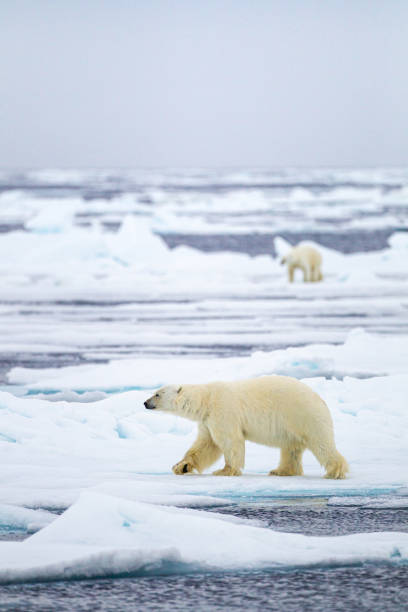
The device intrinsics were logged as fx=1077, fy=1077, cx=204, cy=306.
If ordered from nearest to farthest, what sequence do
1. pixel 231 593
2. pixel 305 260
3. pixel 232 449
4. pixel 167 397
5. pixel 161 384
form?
pixel 231 593, pixel 232 449, pixel 167 397, pixel 161 384, pixel 305 260

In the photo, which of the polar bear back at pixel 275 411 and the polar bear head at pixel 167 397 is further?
the polar bear head at pixel 167 397

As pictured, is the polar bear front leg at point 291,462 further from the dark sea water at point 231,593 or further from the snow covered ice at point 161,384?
the dark sea water at point 231,593

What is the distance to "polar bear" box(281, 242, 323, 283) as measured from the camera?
50.2ft

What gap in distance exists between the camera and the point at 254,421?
15.0 ft

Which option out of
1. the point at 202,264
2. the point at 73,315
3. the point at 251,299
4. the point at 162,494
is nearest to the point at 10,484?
the point at 162,494

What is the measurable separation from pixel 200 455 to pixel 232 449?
19 centimetres

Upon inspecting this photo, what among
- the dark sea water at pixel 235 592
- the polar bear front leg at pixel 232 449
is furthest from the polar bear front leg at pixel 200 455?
the dark sea water at pixel 235 592

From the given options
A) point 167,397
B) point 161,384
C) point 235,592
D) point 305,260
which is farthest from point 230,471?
point 305,260

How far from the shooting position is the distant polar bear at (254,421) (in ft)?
14.8

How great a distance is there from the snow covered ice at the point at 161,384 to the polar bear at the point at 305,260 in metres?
0.24

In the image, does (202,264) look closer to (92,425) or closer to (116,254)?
(116,254)

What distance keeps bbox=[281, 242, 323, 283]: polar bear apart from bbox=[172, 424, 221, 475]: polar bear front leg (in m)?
10.7

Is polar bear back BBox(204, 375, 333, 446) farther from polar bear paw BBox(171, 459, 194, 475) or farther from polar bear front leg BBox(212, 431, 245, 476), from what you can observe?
polar bear paw BBox(171, 459, 194, 475)

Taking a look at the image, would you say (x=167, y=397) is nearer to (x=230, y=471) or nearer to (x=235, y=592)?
(x=230, y=471)
